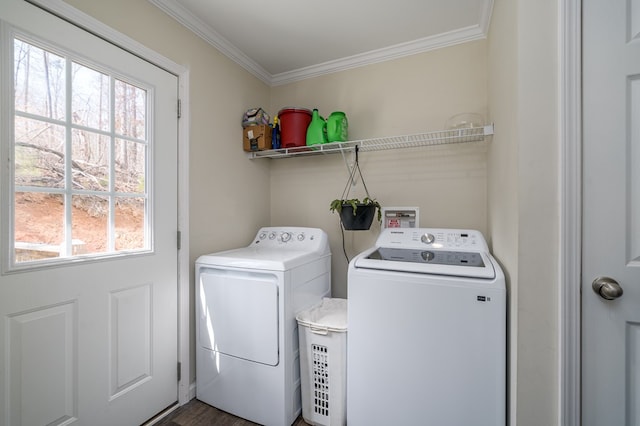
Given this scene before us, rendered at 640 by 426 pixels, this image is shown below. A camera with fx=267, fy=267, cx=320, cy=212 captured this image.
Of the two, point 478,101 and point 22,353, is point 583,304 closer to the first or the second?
point 478,101

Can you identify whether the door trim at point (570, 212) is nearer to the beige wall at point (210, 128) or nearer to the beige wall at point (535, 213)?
the beige wall at point (535, 213)

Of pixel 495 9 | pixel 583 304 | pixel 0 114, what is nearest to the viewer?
pixel 583 304

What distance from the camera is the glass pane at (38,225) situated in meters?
1.08

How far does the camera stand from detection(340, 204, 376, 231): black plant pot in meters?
1.87

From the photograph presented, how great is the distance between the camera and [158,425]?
1.51 m

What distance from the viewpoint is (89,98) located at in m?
1.30

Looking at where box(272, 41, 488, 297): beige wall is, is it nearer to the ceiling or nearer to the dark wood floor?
the ceiling

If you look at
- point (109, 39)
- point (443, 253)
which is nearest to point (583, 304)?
point (443, 253)

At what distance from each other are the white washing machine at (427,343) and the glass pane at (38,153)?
1.43 m

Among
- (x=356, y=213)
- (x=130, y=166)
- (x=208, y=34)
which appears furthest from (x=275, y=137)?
(x=130, y=166)

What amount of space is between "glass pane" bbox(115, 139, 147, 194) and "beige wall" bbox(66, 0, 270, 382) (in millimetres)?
287

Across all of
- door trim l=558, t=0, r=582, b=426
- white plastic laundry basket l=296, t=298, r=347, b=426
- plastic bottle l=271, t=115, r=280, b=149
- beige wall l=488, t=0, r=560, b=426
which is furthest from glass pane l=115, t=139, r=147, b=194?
door trim l=558, t=0, r=582, b=426

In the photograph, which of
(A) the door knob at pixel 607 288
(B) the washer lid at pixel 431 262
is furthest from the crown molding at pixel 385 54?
(A) the door knob at pixel 607 288

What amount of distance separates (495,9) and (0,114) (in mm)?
2389
